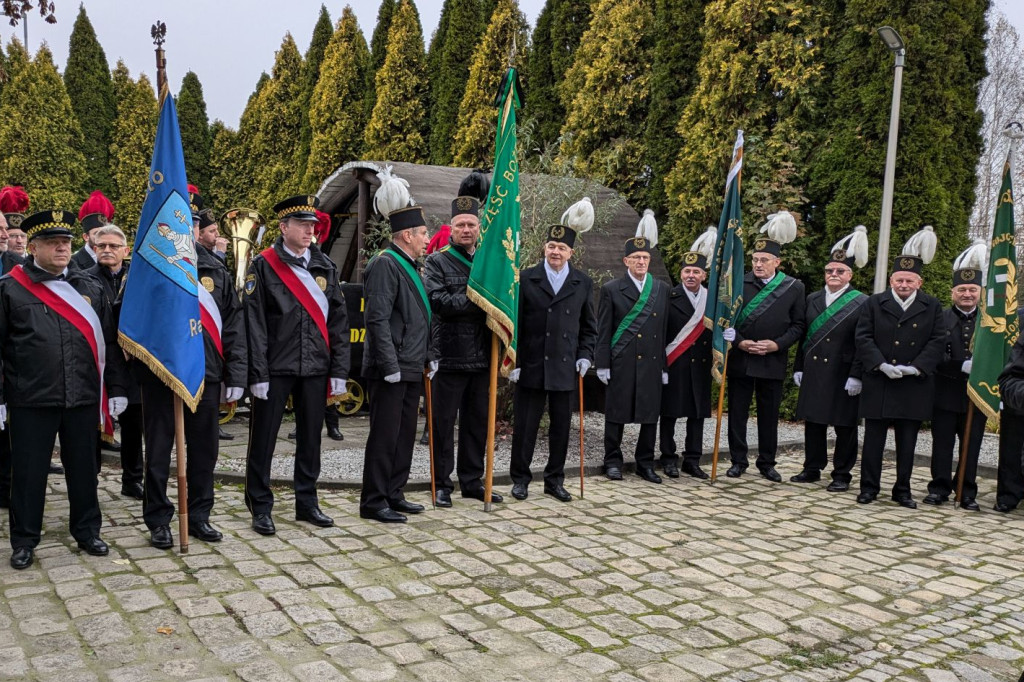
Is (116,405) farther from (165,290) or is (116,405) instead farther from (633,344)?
(633,344)

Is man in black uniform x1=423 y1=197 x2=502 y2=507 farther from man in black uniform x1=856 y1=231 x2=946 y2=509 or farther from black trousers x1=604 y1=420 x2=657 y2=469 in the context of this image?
man in black uniform x1=856 y1=231 x2=946 y2=509

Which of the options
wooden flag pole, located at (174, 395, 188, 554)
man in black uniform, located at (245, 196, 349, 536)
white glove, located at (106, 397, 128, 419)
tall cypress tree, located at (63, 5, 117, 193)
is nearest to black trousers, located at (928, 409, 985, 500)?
man in black uniform, located at (245, 196, 349, 536)

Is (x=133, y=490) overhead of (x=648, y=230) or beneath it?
beneath

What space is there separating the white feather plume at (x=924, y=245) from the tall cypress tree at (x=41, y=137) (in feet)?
72.9

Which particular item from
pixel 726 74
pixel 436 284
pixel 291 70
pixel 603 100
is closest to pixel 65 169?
pixel 291 70

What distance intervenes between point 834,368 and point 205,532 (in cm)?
502

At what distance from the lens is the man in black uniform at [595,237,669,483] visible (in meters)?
6.98

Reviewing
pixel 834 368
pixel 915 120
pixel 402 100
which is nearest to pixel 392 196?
pixel 834 368

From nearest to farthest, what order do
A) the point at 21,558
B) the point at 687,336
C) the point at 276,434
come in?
the point at 21,558 < the point at 276,434 < the point at 687,336

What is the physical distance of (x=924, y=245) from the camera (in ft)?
23.4

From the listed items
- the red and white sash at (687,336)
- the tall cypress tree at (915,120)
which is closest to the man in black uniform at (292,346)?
the red and white sash at (687,336)

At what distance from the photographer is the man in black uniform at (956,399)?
671cm

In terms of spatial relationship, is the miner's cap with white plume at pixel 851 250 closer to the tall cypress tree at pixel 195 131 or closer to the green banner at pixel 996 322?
the green banner at pixel 996 322

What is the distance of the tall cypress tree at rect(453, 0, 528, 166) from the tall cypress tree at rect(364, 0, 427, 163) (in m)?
2.60
